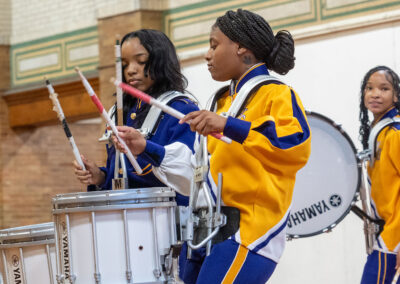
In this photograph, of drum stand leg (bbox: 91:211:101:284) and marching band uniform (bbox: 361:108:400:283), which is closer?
drum stand leg (bbox: 91:211:101:284)

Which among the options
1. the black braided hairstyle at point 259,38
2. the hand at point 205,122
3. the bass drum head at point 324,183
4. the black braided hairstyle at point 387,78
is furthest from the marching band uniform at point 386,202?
the hand at point 205,122

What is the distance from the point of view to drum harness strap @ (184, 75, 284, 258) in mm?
2887

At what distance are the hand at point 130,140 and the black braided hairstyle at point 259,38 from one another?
0.49 m

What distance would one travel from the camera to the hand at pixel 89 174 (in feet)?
11.8

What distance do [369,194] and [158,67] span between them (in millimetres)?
1544

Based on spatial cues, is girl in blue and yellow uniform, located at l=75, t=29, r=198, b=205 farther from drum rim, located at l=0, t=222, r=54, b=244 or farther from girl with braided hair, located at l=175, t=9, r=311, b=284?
girl with braided hair, located at l=175, t=9, r=311, b=284

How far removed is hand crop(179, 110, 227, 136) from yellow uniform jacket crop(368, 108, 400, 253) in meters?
1.93

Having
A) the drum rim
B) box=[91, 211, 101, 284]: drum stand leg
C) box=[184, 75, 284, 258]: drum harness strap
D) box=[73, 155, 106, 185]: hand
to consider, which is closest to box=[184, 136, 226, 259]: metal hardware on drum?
box=[184, 75, 284, 258]: drum harness strap

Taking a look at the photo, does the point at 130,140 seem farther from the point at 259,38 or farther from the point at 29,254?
the point at 29,254

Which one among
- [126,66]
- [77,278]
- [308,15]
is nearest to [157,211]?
[77,278]

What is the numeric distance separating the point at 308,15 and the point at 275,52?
13.7ft

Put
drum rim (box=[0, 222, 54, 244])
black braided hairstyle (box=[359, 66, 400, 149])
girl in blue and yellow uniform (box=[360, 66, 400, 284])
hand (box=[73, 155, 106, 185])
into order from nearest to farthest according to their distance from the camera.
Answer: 1. hand (box=[73, 155, 106, 185])
2. drum rim (box=[0, 222, 54, 244])
3. girl in blue and yellow uniform (box=[360, 66, 400, 284])
4. black braided hairstyle (box=[359, 66, 400, 149])

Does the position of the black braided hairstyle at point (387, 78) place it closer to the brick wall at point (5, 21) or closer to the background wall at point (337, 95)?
the background wall at point (337, 95)

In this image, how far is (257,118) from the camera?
298cm
